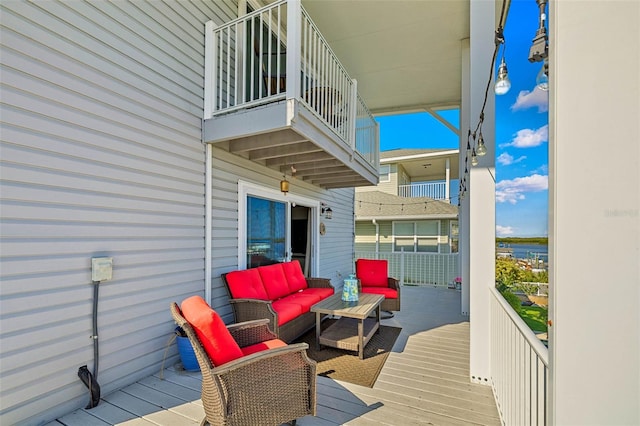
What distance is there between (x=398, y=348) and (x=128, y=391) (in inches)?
119

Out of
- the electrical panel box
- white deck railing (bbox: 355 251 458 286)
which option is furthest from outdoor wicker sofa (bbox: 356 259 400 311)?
white deck railing (bbox: 355 251 458 286)

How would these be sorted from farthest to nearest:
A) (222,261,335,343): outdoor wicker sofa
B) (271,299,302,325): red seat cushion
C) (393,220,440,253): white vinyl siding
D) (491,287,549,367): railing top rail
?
Result: (393,220,440,253): white vinyl siding
(271,299,302,325): red seat cushion
(222,261,335,343): outdoor wicker sofa
(491,287,549,367): railing top rail

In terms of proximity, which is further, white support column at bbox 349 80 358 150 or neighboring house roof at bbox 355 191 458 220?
neighboring house roof at bbox 355 191 458 220

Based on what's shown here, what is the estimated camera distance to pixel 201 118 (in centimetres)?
367

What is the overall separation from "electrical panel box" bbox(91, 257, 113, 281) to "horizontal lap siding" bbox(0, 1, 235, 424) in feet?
0.19

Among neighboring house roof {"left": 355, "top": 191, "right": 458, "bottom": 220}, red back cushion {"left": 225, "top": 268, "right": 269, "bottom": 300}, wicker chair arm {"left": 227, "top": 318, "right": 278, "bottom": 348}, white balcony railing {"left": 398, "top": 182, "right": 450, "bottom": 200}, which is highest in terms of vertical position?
white balcony railing {"left": 398, "top": 182, "right": 450, "bottom": 200}

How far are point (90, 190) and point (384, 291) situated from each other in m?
4.39

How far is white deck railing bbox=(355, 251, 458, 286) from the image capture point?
904 cm

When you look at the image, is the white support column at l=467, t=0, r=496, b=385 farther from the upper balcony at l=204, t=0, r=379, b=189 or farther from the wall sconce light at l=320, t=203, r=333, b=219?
the wall sconce light at l=320, t=203, r=333, b=219

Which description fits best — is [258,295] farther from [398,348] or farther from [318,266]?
[318,266]

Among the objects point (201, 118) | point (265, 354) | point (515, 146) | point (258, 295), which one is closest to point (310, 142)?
point (201, 118)

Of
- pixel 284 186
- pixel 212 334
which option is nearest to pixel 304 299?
pixel 284 186

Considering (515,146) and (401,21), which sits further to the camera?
(401,21)

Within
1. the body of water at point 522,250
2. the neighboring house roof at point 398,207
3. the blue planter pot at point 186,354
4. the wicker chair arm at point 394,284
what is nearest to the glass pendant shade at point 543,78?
the body of water at point 522,250
